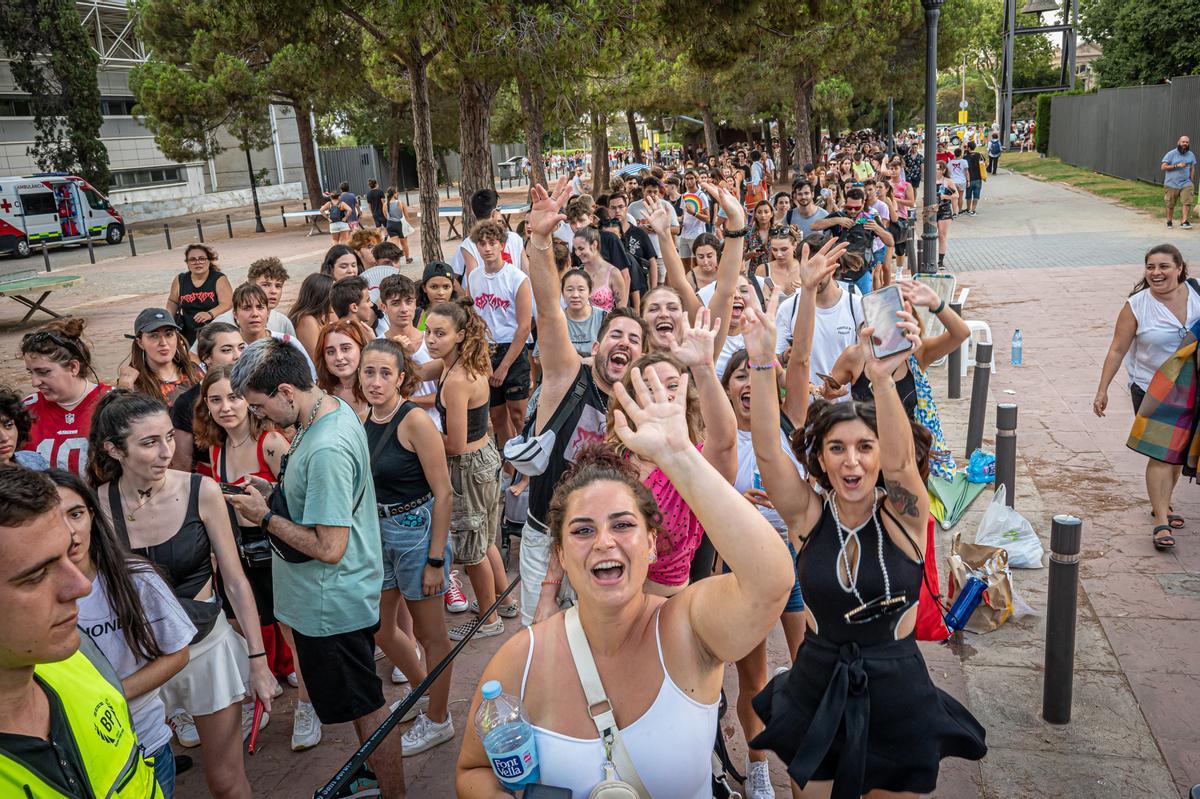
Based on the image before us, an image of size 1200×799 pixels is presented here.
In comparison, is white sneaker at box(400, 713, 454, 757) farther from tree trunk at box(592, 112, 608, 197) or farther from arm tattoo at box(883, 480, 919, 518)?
tree trunk at box(592, 112, 608, 197)

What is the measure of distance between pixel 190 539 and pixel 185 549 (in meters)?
0.04

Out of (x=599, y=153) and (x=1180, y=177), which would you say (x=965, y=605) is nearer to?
(x=1180, y=177)

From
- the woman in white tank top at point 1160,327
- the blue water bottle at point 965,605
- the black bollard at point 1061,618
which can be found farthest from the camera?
the woman in white tank top at point 1160,327

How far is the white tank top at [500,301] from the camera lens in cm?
738

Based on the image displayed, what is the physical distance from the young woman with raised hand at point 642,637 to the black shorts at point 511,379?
492cm

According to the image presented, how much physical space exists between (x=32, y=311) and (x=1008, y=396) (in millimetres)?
17529

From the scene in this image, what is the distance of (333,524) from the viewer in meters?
3.49

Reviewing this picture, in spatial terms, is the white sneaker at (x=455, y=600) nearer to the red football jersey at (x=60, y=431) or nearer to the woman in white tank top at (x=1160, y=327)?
the red football jersey at (x=60, y=431)

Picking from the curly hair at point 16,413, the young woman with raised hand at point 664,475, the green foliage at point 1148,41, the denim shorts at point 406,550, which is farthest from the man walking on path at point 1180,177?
the curly hair at point 16,413

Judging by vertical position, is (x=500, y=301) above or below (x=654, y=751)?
above

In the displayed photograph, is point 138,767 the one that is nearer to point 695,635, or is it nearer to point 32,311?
point 695,635

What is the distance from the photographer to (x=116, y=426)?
11.8ft

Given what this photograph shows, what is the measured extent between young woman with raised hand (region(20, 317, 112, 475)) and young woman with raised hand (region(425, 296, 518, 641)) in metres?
1.86

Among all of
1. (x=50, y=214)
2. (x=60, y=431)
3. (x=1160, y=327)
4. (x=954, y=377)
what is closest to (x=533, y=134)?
(x=954, y=377)
